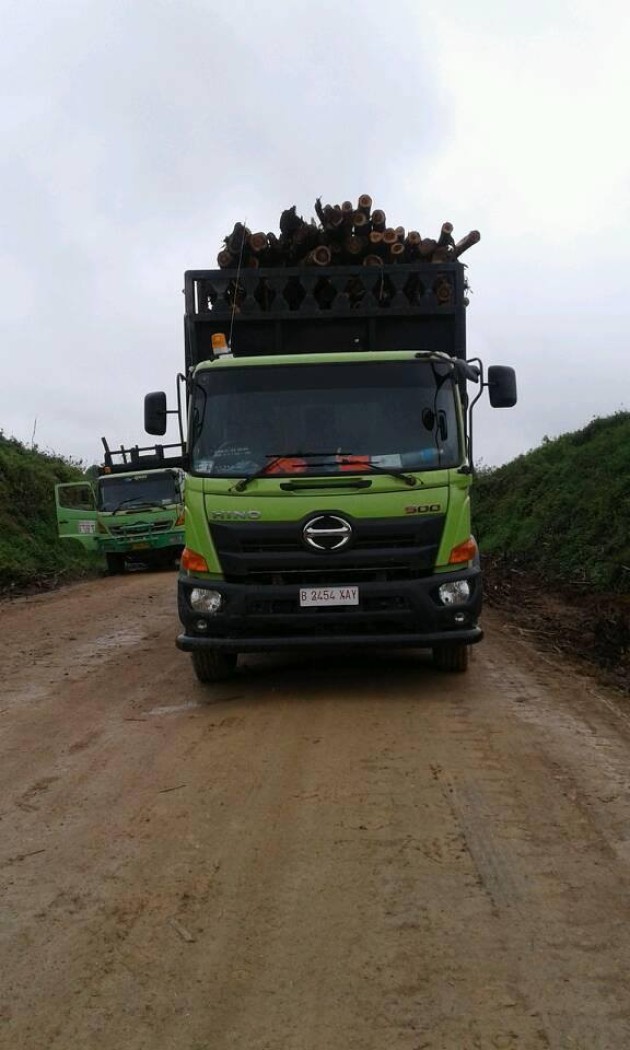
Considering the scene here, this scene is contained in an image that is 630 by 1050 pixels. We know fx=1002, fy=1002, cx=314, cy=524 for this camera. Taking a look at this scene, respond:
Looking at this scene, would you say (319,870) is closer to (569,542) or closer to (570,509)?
(569,542)

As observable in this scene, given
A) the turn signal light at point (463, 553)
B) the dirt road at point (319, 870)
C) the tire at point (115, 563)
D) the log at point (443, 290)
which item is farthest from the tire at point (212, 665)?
the tire at point (115, 563)

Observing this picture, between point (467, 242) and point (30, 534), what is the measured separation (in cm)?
1640

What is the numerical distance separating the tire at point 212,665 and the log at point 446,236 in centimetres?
437

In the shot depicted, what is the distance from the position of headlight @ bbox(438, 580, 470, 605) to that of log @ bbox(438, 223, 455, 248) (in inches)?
151

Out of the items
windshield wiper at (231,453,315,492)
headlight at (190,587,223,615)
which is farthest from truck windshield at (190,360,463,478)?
headlight at (190,587,223,615)

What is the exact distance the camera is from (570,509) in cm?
1716

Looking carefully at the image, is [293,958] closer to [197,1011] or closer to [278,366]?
[197,1011]

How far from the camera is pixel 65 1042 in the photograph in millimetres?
2889

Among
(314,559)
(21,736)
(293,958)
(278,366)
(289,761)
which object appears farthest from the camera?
(278,366)

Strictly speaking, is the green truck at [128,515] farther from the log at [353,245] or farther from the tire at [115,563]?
the log at [353,245]

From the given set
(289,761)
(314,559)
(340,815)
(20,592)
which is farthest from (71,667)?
(20,592)

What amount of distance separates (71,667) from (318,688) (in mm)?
2721

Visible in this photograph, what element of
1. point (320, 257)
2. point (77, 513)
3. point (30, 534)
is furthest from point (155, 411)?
point (30, 534)

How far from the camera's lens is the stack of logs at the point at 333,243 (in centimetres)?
900
